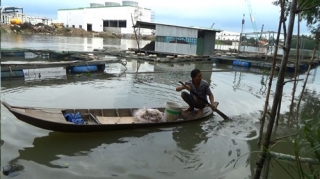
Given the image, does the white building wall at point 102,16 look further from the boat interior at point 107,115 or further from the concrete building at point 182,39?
the boat interior at point 107,115

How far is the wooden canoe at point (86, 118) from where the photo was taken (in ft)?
16.0

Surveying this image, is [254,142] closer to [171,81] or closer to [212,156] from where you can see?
[212,156]

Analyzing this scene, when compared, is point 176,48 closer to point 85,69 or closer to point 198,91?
point 85,69

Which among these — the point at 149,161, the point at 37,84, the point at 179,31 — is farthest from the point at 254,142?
the point at 179,31

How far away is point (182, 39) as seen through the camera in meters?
24.1

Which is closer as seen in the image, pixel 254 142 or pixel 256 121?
pixel 254 142

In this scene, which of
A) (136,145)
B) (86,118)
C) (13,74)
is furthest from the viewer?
(13,74)

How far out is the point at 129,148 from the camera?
5484mm

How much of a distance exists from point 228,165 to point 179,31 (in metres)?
20.1

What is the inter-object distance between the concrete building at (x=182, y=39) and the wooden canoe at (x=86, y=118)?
16.7 meters

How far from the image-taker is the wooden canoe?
4875mm

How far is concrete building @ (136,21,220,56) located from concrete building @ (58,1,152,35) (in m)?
41.7

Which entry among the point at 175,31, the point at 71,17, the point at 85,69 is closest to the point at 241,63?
the point at 175,31

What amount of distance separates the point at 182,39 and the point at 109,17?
4765 centimetres
